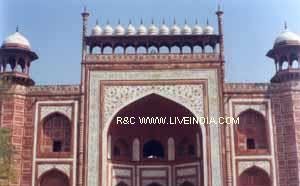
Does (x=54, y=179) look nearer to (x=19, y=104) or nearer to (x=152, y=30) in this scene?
(x=19, y=104)

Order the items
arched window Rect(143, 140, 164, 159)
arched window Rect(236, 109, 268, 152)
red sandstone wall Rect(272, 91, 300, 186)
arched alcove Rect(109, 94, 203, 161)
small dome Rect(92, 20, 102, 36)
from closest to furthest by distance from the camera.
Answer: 1. red sandstone wall Rect(272, 91, 300, 186)
2. arched window Rect(236, 109, 268, 152)
3. arched alcove Rect(109, 94, 203, 161)
4. small dome Rect(92, 20, 102, 36)
5. arched window Rect(143, 140, 164, 159)

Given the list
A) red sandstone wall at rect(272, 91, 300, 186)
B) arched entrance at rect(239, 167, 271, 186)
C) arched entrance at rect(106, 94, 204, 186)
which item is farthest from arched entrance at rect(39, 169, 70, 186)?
red sandstone wall at rect(272, 91, 300, 186)

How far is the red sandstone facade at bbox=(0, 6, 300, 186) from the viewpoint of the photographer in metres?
16.7

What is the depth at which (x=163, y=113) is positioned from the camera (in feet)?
60.2

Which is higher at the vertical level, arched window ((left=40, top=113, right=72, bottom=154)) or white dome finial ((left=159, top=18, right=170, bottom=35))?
white dome finial ((left=159, top=18, right=170, bottom=35))

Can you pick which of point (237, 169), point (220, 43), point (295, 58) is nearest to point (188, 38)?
point (220, 43)

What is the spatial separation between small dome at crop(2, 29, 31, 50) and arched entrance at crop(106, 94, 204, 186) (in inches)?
167

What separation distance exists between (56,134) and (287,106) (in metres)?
7.96

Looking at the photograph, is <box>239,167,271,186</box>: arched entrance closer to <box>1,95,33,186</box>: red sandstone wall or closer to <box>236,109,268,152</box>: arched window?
<box>236,109,268,152</box>: arched window

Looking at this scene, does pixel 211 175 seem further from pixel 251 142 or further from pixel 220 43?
pixel 220 43

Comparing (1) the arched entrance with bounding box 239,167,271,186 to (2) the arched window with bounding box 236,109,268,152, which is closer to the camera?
(1) the arched entrance with bounding box 239,167,271,186

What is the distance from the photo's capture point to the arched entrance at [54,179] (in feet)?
55.5

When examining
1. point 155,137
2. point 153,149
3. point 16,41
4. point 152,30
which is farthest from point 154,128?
point 16,41

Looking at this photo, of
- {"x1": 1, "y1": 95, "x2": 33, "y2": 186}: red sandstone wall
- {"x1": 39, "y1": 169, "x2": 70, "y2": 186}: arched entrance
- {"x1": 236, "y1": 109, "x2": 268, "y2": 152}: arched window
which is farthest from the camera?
{"x1": 236, "y1": 109, "x2": 268, "y2": 152}: arched window
